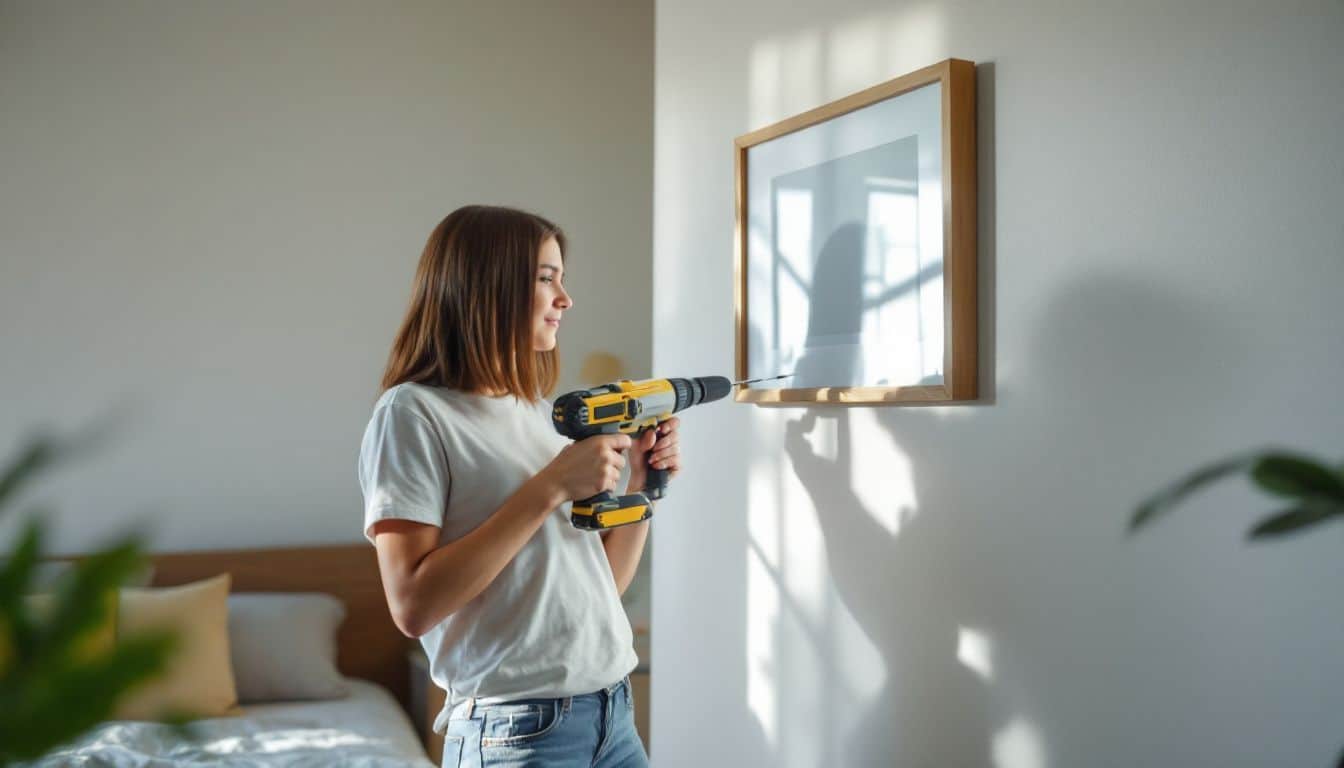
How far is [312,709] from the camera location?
10.2ft

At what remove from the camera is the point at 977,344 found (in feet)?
4.66

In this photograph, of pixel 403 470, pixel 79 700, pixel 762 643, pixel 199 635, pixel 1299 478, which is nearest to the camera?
pixel 79 700

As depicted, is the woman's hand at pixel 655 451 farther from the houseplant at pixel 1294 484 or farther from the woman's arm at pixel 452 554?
the houseplant at pixel 1294 484

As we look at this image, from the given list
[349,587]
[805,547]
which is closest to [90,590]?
[805,547]

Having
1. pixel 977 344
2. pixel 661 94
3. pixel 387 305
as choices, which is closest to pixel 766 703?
pixel 977 344

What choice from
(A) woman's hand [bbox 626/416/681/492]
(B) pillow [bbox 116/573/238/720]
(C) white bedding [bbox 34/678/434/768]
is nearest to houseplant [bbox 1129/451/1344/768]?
(A) woman's hand [bbox 626/416/681/492]

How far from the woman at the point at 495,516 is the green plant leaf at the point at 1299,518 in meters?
0.99

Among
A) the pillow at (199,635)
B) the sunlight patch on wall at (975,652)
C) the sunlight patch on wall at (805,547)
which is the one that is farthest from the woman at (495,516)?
the pillow at (199,635)

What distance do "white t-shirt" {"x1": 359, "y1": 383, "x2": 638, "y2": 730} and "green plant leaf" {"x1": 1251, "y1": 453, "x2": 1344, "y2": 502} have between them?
1.04 meters

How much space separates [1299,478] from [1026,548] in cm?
86

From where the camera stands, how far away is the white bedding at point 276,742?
251 cm

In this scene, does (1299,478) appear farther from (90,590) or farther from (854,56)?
(854,56)

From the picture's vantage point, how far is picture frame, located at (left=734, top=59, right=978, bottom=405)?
4.64 feet

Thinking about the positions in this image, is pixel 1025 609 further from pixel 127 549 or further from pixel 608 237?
pixel 608 237
